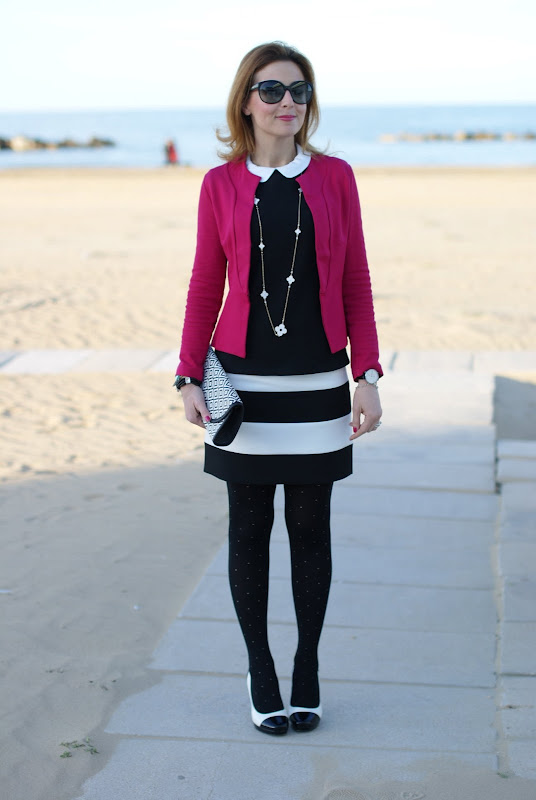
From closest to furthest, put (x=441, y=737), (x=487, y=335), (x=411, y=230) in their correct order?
(x=441, y=737)
(x=487, y=335)
(x=411, y=230)

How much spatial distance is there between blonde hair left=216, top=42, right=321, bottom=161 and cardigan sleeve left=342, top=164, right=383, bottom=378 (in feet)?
0.63

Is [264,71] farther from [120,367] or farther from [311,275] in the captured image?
[120,367]

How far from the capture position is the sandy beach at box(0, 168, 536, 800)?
2912mm

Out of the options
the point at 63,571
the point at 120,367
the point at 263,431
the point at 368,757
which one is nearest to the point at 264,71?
the point at 263,431

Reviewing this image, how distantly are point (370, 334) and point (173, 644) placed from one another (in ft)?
4.29

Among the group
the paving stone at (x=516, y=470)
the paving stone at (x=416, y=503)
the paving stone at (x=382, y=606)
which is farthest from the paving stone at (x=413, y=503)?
the paving stone at (x=382, y=606)

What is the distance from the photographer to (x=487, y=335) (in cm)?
830

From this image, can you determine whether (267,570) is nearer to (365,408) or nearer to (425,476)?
(365,408)

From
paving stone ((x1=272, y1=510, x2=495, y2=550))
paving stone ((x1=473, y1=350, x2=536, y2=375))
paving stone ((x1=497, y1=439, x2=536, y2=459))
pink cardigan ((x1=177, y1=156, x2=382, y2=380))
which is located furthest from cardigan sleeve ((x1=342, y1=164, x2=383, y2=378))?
paving stone ((x1=473, y1=350, x2=536, y2=375))

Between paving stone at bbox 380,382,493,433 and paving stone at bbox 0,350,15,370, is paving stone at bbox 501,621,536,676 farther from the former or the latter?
paving stone at bbox 0,350,15,370

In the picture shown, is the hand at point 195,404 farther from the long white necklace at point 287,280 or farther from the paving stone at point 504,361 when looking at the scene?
the paving stone at point 504,361

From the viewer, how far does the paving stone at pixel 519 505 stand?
13.3 ft

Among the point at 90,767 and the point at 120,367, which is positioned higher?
the point at 90,767

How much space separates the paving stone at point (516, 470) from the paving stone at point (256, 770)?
7.46 feet
